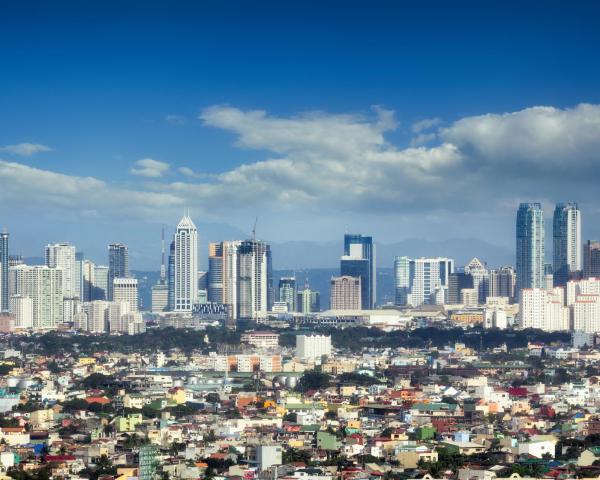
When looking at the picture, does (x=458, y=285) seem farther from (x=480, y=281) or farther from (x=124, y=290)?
(x=124, y=290)

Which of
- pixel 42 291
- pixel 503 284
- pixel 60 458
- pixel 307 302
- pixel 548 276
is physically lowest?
pixel 60 458

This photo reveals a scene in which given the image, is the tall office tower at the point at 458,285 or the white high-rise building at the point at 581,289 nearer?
the white high-rise building at the point at 581,289

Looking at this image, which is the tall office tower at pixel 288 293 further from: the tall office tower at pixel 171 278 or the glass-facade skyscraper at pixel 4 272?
the glass-facade skyscraper at pixel 4 272

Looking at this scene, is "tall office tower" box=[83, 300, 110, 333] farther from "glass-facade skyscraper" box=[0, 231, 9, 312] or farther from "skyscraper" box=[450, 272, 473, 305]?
"skyscraper" box=[450, 272, 473, 305]

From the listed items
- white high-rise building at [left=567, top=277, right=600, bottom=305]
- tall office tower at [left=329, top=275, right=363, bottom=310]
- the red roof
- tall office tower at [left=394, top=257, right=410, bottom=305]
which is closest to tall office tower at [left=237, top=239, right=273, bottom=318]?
tall office tower at [left=329, top=275, right=363, bottom=310]

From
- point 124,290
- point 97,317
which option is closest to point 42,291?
point 97,317

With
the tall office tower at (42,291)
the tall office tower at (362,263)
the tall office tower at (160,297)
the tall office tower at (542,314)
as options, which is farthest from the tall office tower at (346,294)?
the tall office tower at (542,314)
